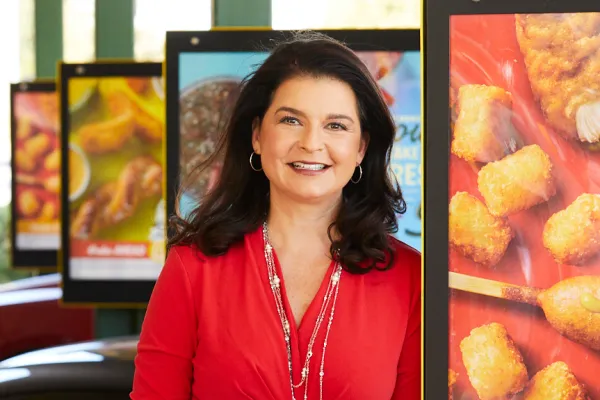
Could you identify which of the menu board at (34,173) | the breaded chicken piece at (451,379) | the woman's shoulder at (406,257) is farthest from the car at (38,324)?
the breaded chicken piece at (451,379)

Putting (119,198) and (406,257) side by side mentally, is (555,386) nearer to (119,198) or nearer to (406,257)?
(406,257)

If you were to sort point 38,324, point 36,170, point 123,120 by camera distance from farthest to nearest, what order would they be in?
point 36,170, point 38,324, point 123,120

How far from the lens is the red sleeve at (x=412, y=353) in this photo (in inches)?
45.4

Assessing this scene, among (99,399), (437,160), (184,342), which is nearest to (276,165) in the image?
(184,342)

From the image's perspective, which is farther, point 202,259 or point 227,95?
point 227,95

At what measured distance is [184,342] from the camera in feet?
3.91

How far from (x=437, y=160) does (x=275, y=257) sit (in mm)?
554

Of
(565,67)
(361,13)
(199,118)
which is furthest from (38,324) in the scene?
(565,67)

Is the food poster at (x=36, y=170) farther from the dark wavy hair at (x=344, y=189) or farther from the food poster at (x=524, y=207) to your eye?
the food poster at (x=524, y=207)

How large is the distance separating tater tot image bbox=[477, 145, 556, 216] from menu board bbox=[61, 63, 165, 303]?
3.98 ft

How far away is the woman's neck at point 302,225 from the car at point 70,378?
54cm

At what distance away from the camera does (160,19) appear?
199cm

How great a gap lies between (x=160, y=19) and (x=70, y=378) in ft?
2.93

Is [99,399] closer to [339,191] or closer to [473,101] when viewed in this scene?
[339,191]
